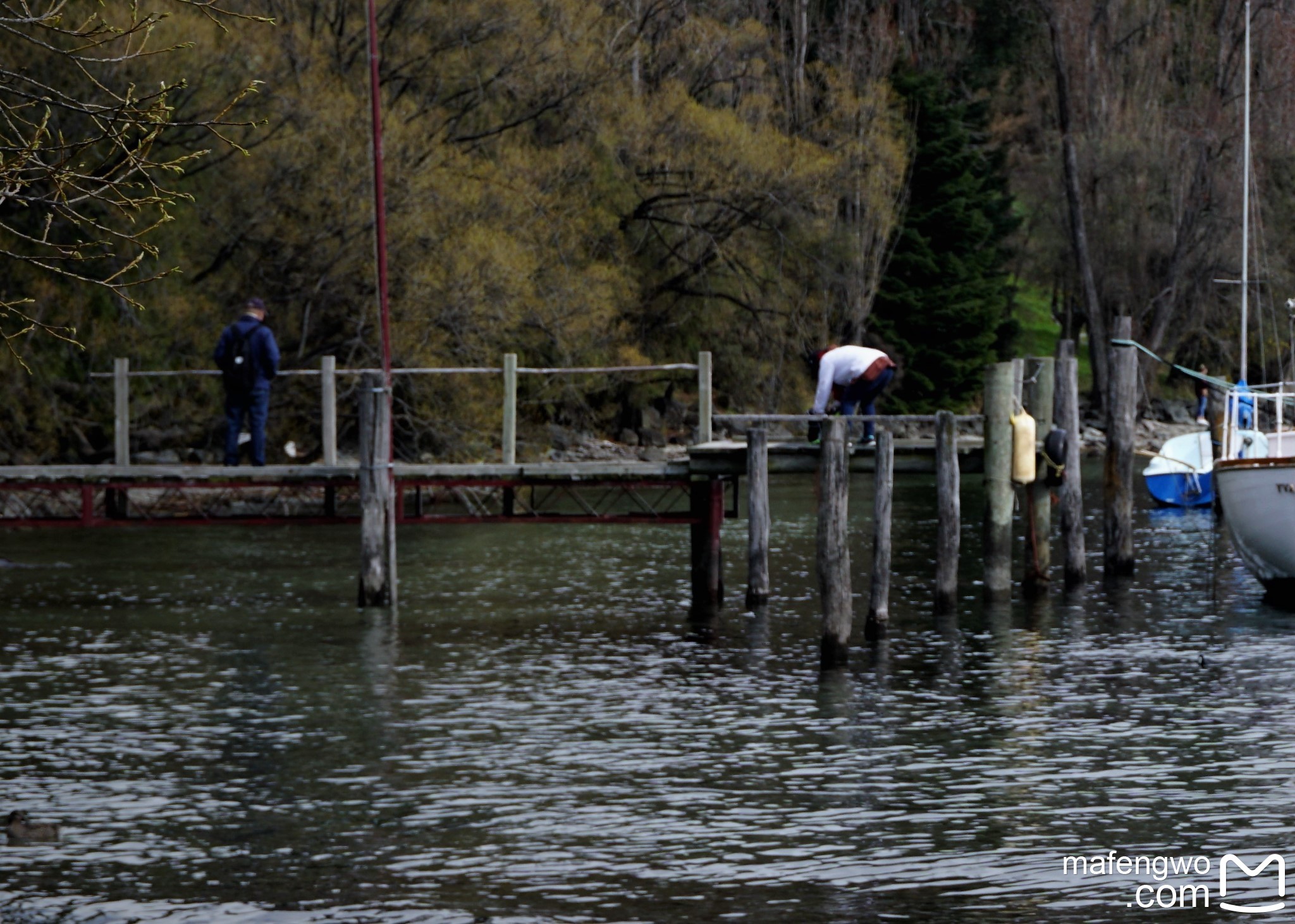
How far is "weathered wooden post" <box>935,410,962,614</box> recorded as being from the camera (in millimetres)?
22859

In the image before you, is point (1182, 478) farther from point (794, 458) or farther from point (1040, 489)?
point (794, 458)

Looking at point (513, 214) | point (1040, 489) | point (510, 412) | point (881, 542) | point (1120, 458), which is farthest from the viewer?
point (513, 214)

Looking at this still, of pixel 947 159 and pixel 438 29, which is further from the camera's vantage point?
pixel 947 159

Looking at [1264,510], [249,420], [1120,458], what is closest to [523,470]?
[249,420]

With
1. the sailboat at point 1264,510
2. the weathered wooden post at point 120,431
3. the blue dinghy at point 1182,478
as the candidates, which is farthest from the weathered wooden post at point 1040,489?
the blue dinghy at point 1182,478

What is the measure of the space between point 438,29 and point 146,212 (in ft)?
26.4

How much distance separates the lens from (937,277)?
58594mm

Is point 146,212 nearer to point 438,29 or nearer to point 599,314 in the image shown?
point 438,29

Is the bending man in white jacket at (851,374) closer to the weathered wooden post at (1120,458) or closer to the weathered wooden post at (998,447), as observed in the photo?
the weathered wooden post at (998,447)

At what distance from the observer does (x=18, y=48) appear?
34.4 metres

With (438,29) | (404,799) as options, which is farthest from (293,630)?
(438,29)

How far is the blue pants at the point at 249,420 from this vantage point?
24.1m

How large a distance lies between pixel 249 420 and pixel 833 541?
818 centimetres

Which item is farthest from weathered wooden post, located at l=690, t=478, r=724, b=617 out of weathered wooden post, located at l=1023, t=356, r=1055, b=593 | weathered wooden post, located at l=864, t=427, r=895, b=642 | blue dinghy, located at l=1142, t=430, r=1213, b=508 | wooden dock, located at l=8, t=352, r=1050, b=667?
blue dinghy, located at l=1142, t=430, r=1213, b=508
